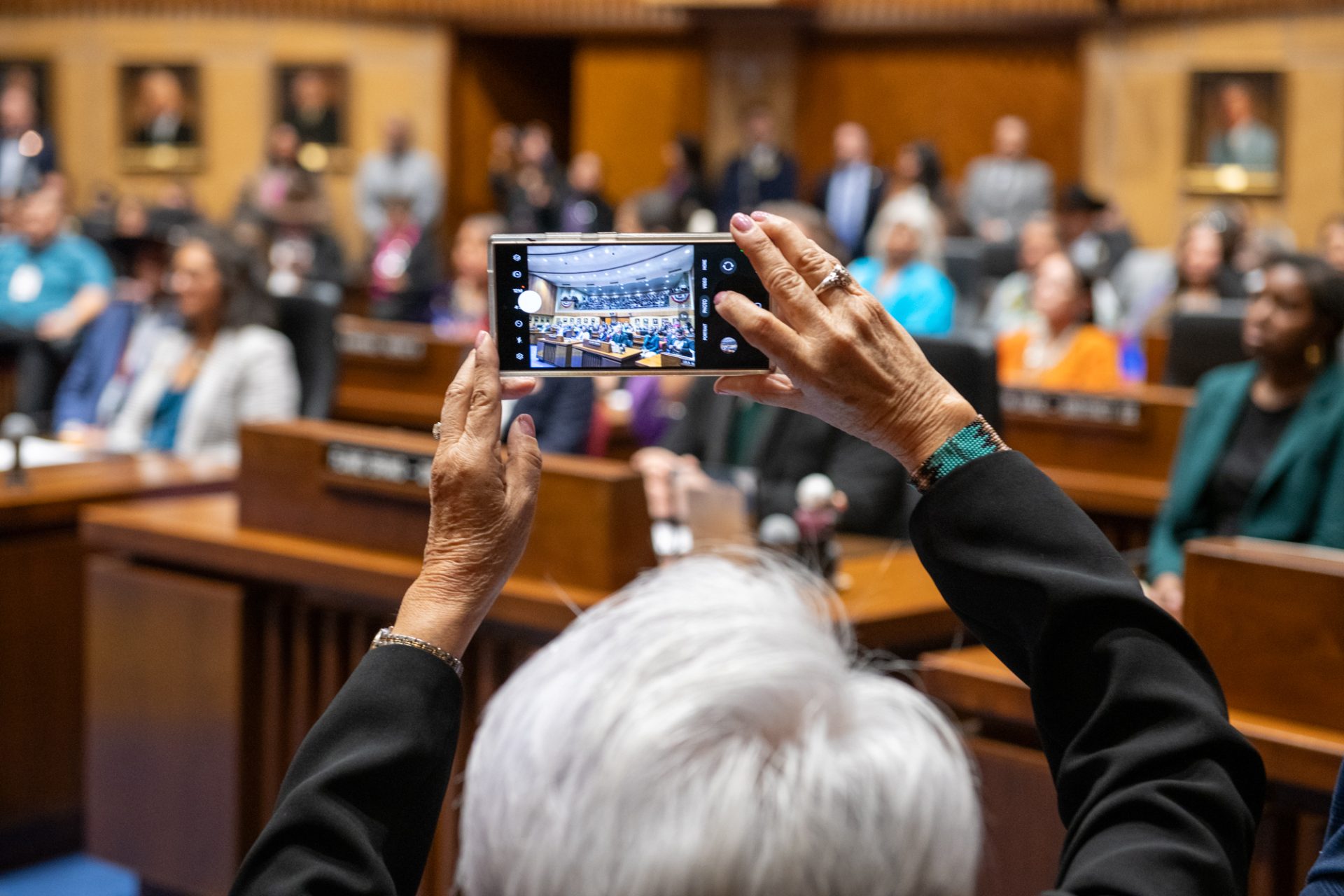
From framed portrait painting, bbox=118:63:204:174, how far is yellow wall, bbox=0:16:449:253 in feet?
0.26

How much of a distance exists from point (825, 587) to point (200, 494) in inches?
117

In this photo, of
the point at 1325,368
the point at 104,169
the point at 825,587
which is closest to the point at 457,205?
the point at 104,169

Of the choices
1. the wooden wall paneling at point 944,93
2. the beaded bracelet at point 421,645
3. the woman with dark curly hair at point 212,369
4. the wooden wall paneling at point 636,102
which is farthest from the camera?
the wooden wall paneling at point 636,102

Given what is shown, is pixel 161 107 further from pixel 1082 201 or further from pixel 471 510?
pixel 471 510

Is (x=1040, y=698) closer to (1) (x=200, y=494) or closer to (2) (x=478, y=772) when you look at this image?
(2) (x=478, y=772)

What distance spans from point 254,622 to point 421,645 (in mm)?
1995

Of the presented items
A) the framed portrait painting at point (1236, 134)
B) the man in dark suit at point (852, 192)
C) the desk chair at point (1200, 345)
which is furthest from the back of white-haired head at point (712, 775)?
the framed portrait painting at point (1236, 134)

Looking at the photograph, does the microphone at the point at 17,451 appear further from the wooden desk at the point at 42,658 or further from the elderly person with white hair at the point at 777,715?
the elderly person with white hair at the point at 777,715

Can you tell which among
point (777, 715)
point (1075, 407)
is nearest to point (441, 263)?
point (1075, 407)

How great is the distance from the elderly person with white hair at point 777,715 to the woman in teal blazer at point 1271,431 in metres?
2.29

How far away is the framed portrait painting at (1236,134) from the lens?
32.4 feet

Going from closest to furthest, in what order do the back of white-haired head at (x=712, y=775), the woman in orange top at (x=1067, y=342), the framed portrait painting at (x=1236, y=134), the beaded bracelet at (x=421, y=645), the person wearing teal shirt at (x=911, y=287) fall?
the back of white-haired head at (x=712, y=775), the beaded bracelet at (x=421, y=645), the woman in orange top at (x=1067, y=342), the person wearing teal shirt at (x=911, y=287), the framed portrait painting at (x=1236, y=134)

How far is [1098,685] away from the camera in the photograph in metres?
1.03

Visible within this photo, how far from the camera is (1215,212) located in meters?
8.06
